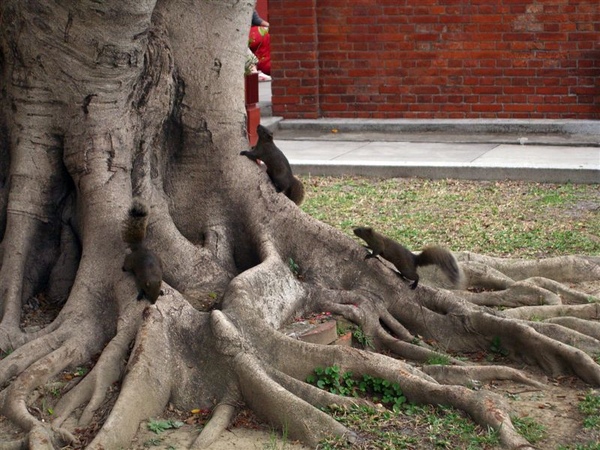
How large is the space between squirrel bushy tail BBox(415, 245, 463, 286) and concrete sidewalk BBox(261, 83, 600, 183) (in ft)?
18.9

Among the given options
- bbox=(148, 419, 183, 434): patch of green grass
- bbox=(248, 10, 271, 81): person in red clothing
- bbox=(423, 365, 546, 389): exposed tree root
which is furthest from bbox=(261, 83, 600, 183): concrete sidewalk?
bbox=(148, 419, 183, 434): patch of green grass

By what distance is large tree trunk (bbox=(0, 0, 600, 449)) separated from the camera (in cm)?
583

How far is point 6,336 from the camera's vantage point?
6.30 meters

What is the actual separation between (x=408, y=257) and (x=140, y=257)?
210 centimetres

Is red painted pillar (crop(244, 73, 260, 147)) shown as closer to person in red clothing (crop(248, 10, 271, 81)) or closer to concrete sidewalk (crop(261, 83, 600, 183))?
concrete sidewalk (crop(261, 83, 600, 183))

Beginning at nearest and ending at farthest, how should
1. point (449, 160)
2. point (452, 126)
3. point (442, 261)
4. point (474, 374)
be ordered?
1. point (474, 374)
2. point (442, 261)
3. point (449, 160)
4. point (452, 126)

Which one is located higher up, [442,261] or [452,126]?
[452,126]

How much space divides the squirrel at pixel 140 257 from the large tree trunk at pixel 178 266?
9 centimetres

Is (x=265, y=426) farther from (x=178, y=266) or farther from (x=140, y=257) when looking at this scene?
(x=178, y=266)

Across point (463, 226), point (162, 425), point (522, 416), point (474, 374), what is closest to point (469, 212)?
point (463, 226)

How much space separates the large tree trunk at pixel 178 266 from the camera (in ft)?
19.1

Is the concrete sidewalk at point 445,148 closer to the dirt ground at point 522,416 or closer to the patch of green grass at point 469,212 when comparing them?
the patch of green grass at point 469,212

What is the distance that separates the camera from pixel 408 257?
7492mm

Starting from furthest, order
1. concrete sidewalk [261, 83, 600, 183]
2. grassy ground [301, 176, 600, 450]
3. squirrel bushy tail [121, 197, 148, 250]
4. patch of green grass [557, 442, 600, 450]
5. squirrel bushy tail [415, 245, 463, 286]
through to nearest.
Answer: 1. concrete sidewalk [261, 83, 600, 183]
2. squirrel bushy tail [415, 245, 463, 286]
3. squirrel bushy tail [121, 197, 148, 250]
4. grassy ground [301, 176, 600, 450]
5. patch of green grass [557, 442, 600, 450]
